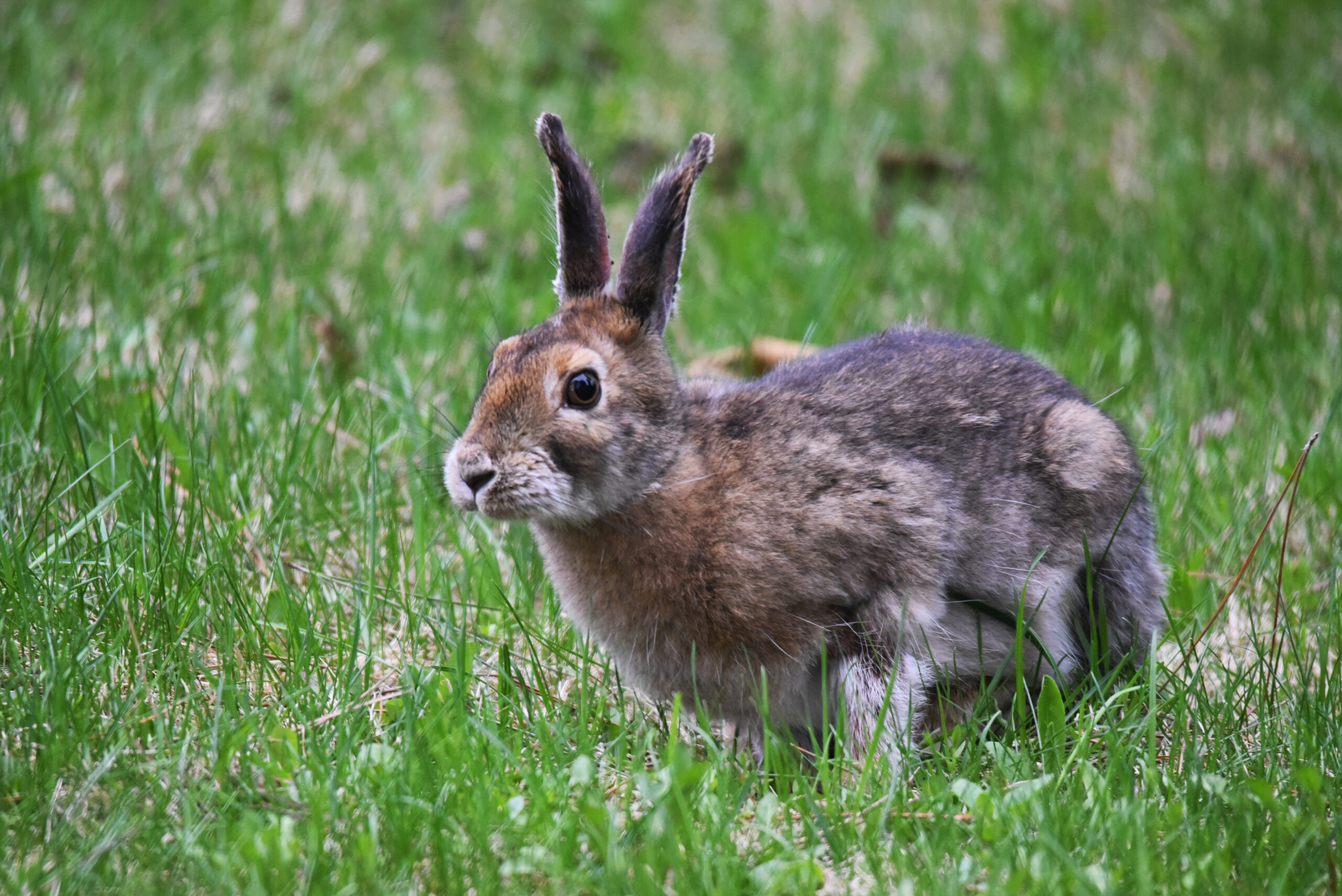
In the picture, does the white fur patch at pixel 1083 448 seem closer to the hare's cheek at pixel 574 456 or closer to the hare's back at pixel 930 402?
the hare's back at pixel 930 402

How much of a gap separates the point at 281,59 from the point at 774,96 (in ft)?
10.2

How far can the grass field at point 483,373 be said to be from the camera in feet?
9.89

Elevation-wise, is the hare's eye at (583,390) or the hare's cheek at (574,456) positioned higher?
the hare's eye at (583,390)

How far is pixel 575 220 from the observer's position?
406cm

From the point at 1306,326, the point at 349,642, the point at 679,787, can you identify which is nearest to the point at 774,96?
the point at 1306,326

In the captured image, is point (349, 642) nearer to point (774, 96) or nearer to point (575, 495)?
point (575, 495)

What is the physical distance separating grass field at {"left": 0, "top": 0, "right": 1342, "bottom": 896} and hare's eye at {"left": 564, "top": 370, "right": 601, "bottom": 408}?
698 mm

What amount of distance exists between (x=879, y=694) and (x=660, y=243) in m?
1.45

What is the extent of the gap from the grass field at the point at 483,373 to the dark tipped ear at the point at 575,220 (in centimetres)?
42

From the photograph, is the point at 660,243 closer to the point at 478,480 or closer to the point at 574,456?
the point at 574,456

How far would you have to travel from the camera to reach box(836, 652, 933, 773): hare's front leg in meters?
3.69

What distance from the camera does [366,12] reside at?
9180mm

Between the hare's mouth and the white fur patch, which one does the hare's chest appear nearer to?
the hare's mouth

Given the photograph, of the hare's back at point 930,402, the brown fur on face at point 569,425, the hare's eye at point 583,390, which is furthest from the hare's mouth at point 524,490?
the hare's back at point 930,402
